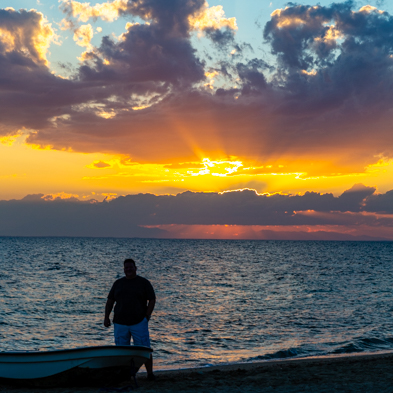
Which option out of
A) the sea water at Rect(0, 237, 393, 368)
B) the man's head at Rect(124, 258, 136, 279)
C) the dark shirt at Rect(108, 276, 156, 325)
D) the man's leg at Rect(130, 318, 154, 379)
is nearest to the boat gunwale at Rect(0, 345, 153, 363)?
the man's leg at Rect(130, 318, 154, 379)

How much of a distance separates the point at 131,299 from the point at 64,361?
2138 mm

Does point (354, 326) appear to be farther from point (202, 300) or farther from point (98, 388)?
point (98, 388)

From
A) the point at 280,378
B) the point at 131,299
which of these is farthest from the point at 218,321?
the point at 131,299

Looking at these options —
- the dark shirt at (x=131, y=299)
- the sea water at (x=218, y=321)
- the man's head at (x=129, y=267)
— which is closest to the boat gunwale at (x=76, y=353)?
the dark shirt at (x=131, y=299)

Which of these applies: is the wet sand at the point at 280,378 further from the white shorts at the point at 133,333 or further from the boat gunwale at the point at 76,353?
the white shorts at the point at 133,333

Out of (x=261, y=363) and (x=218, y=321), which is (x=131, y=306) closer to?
(x=261, y=363)

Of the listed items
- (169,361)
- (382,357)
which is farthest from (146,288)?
(382,357)

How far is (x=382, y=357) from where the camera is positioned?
1366 cm

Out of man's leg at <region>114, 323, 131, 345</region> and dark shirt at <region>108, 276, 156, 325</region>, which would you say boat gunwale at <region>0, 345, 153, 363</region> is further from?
dark shirt at <region>108, 276, 156, 325</region>

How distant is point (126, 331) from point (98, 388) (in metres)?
1.50

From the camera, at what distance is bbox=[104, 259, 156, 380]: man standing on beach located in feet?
31.4

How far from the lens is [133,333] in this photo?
9727mm

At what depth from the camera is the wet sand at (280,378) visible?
9781 mm

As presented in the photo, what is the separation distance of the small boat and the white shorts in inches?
9.1
